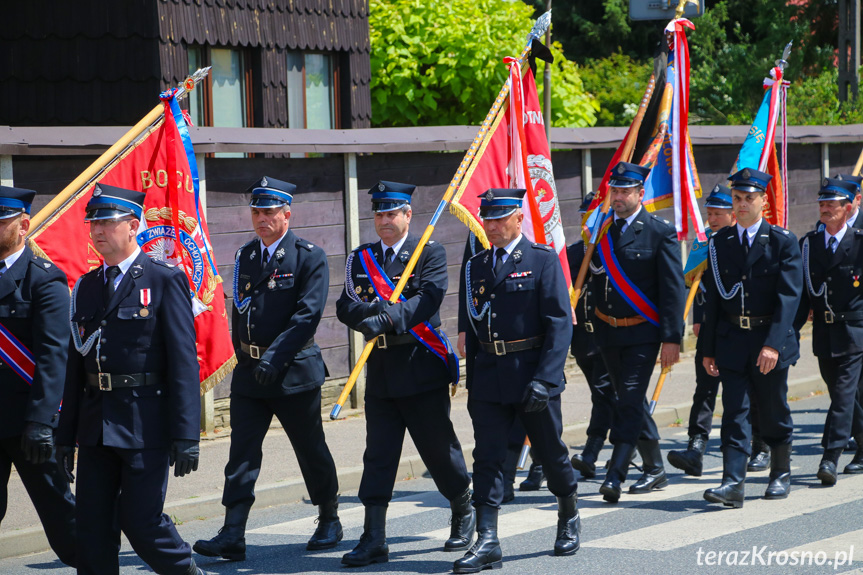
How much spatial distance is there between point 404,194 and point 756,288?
2.54 metres

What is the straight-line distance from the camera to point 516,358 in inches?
273

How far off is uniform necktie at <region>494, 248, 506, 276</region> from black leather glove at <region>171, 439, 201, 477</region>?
214cm

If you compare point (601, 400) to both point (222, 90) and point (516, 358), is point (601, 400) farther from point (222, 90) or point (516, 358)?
point (222, 90)

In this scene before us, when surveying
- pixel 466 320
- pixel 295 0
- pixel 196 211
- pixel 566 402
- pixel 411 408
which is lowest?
pixel 566 402

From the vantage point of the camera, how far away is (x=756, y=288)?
27.0 ft

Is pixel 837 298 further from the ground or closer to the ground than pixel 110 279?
closer to the ground

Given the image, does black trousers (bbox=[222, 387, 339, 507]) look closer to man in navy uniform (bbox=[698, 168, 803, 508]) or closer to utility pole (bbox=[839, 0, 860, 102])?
man in navy uniform (bbox=[698, 168, 803, 508])

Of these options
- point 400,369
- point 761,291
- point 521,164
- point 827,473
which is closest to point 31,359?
point 400,369

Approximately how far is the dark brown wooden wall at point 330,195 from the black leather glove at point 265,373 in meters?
3.18

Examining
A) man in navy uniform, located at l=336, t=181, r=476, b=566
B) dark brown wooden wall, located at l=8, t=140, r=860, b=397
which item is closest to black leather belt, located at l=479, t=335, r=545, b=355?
man in navy uniform, located at l=336, t=181, r=476, b=566

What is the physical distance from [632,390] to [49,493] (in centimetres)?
386

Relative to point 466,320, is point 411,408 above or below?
below

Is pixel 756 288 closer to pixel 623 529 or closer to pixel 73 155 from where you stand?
pixel 623 529

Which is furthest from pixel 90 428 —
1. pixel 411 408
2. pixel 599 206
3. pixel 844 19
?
pixel 844 19
